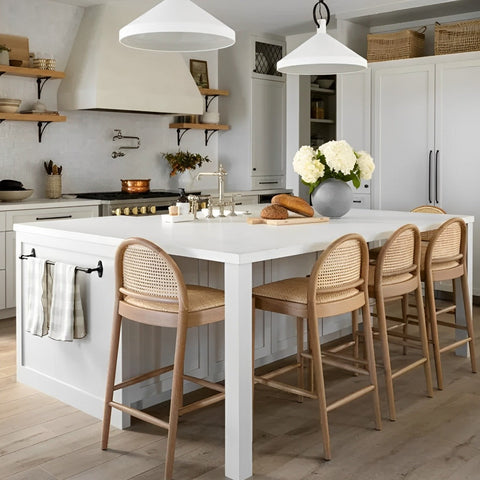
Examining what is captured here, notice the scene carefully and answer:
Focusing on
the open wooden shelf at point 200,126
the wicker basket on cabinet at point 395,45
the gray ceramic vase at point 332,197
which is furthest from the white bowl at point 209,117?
the gray ceramic vase at point 332,197

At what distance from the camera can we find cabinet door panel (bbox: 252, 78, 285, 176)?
7.56m

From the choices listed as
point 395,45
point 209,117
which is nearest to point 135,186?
point 209,117

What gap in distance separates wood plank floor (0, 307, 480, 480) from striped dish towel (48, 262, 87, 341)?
1.30ft

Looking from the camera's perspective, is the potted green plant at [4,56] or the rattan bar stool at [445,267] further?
the potted green plant at [4,56]

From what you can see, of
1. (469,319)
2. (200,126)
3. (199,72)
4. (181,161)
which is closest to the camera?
(469,319)

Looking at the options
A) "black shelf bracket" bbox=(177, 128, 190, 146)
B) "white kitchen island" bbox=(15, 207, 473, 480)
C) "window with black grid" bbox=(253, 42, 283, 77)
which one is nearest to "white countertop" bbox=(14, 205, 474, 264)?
"white kitchen island" bbox=(15, 207, 473, 480)

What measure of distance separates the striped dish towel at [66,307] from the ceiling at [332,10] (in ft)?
11.9

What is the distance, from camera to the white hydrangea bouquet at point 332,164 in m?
3.74

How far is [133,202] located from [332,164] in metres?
2.59

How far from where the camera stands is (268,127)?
25.4 ft

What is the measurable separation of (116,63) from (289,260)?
9.95 feet

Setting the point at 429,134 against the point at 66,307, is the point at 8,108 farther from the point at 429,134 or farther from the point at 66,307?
the point at 429,134

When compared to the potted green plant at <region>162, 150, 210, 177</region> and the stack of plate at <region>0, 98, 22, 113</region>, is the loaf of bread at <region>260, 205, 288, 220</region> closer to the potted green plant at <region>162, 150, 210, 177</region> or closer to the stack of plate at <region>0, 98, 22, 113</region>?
the stack of plate at <region>0, 98, 22, 113</region>

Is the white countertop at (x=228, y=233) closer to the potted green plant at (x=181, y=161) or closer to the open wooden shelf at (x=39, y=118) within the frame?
the open wooden shelf at (x=39, y=118)
